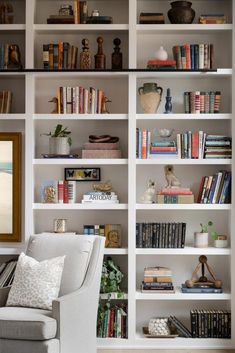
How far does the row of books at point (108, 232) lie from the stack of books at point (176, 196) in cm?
43

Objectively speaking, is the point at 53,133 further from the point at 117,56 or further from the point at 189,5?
the point at 189,5

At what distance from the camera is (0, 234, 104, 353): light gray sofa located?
4.06 m

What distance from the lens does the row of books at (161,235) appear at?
17.2 feet

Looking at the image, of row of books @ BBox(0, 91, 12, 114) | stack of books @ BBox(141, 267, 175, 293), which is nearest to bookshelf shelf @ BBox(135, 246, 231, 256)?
stack of books @ BBox(141, 267, 175, 293)

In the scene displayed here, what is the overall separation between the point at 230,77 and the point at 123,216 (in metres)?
1.43

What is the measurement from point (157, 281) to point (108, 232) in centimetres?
55

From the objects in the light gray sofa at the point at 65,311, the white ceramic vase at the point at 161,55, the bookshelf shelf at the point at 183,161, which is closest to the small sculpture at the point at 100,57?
the white ceramic vase at the point at 161,55

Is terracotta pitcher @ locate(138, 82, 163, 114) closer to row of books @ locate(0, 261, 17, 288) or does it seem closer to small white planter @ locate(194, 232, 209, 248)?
small white planter @ locate(194, 232, 209, 248)

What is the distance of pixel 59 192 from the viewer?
17.5ft

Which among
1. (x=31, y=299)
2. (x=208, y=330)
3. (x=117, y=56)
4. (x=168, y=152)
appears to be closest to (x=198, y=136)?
(x=168, y=152)

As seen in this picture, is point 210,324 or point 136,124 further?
point 136,124

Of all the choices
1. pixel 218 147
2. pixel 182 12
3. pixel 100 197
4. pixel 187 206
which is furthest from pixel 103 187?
pixel 182 12

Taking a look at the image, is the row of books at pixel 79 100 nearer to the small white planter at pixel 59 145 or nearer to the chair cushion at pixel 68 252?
the small white planter at pixel 59 145

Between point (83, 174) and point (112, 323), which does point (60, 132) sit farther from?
point (112, 323)
